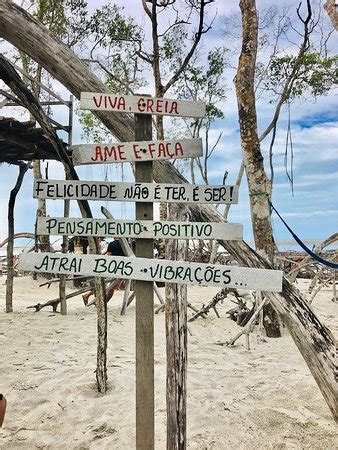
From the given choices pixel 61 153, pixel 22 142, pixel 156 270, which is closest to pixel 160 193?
pixel 156 270

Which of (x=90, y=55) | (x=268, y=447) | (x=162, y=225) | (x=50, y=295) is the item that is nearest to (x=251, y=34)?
(x=162, y=225)

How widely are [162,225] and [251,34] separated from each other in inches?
194

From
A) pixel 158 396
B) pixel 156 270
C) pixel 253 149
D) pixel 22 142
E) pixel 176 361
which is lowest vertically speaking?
pixel 158 396

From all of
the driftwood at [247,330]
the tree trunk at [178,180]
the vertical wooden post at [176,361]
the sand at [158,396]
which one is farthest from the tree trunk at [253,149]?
the vertical wooden post at [176,361]

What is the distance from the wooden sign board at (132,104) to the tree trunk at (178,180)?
0.63 metres

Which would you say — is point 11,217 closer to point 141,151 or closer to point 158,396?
point 158,396

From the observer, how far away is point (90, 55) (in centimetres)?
1502

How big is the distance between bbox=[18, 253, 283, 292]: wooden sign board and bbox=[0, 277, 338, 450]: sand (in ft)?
4.32

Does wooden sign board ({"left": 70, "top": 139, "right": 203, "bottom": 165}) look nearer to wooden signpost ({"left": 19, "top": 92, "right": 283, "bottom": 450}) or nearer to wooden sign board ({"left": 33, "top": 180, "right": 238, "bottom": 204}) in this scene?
wooden signpost ({"left": 19, "top": 92, "right": 283, "bottom": 450})

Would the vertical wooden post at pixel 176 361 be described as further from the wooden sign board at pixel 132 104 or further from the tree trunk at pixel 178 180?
the wooden sign board at pixel 132 104

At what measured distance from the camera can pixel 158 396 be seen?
12.4ft

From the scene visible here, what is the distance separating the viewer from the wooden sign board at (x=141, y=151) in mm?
2637

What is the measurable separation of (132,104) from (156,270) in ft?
3.32

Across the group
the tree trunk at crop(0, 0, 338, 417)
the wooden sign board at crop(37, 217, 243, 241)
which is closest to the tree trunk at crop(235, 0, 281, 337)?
the tree trunk at crop(0, 0, 338, 417)
